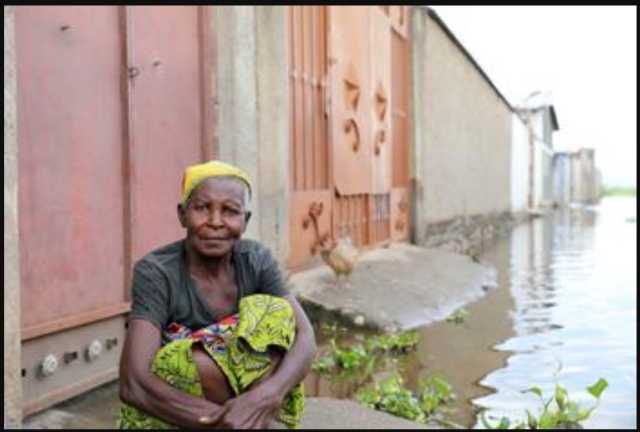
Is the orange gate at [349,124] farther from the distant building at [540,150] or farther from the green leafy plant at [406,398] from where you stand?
the distant building at [540,150]

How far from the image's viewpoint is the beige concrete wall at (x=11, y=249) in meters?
3.57

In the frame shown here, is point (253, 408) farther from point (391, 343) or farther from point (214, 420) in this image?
point (391, 343)

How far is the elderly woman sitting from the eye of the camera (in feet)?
5.72

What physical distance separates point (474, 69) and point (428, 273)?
29.2ft

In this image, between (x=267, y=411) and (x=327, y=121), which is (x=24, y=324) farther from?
(x=327, y=121)

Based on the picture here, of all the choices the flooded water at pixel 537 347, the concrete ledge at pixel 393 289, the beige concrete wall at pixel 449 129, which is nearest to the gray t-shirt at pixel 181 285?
the flooded water at pixel 537 347

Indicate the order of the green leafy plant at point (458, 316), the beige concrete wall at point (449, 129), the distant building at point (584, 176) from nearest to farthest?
1. the green leafy plant at point (458, 316)
2. the beige concrete wall at point (449, 129)
3. the distant building at point (584, 176)

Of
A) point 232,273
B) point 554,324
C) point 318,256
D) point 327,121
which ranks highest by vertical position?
point 327,121

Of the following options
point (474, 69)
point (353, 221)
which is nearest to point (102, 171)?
point (353, 221)

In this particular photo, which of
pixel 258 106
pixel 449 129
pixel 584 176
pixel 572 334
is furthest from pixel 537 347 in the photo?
pixel 584 176

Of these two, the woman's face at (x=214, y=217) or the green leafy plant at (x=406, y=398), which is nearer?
the woman's face at (x=214, y=217)

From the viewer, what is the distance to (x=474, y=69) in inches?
688

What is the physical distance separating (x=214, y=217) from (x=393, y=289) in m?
6.48

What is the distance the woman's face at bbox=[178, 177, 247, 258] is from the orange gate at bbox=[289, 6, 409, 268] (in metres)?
→ 5.78
